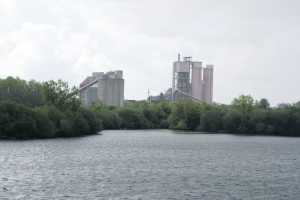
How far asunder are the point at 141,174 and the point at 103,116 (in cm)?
10460

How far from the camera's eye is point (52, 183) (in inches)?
1695

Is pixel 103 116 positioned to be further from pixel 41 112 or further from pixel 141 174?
pixel 141 174

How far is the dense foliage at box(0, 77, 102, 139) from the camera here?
91.5m

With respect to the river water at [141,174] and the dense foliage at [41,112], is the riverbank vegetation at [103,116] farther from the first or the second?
the river water at [141,174]

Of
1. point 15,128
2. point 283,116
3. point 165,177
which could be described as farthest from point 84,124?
point 165,177

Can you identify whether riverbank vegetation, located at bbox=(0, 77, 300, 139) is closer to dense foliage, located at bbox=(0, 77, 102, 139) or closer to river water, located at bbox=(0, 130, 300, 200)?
dense foliage, located at bbox=(0, 77, 102, 139)

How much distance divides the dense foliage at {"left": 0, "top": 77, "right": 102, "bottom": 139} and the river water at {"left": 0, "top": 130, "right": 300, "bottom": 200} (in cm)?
1728

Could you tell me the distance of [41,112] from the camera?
98375 millimetres

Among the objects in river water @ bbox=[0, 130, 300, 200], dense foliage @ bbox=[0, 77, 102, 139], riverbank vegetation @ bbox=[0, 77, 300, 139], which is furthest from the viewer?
riverbank vegetation @ bbox=[0, 77, 300, 139]

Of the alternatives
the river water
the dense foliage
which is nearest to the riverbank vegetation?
the dense foliage

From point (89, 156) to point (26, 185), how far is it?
25.1 m

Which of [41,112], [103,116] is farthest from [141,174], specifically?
[103,116]

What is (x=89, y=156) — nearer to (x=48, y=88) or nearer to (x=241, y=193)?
(x=241, y=193)

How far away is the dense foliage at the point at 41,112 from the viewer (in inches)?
3602
